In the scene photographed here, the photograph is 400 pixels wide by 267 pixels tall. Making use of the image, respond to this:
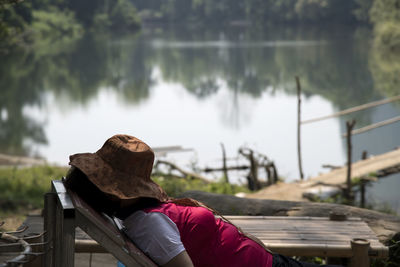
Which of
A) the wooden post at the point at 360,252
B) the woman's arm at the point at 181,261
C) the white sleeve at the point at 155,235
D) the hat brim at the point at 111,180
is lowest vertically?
the wooden post at the point at 360,252

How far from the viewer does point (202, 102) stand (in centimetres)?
2228

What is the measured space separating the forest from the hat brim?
30.9 meters

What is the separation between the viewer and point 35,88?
74.1ft

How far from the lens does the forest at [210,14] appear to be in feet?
119

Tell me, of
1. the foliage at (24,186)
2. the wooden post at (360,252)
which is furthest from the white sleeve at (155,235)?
the foliage at (24,186)

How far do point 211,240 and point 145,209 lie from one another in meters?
0.26

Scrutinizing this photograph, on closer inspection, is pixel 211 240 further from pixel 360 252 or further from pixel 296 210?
pixel 296 210

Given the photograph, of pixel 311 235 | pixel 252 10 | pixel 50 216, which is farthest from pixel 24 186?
pixel 252 10

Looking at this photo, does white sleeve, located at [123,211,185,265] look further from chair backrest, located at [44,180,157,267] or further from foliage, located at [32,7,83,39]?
foliage, located at [32,7,83,39]

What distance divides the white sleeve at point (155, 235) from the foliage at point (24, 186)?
15.8 ft

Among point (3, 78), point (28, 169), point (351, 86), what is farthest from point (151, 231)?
point (3, 78)

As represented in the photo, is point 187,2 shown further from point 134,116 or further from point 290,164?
point 290,164

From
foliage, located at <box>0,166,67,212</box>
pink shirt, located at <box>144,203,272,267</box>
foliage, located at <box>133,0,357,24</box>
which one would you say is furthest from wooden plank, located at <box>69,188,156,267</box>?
foliage, located at <box>133,0,357,24</box>

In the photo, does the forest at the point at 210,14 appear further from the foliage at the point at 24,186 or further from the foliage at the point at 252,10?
the foliage at the point at 24,186
